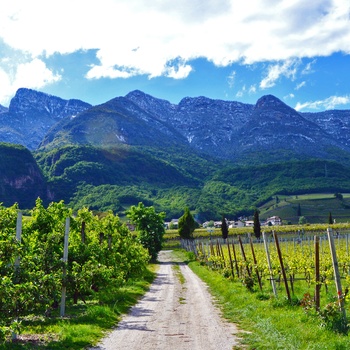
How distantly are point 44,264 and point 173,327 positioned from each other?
18.2 ft

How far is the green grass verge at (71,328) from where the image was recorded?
1116 cm

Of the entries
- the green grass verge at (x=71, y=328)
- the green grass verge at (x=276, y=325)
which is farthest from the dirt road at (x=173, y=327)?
the green grass verge at (x=276, y=325)

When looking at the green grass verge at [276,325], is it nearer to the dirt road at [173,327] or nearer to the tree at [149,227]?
the dirt road at [173,327]

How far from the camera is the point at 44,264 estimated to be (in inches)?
603

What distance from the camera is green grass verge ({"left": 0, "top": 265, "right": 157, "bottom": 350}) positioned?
11.2m

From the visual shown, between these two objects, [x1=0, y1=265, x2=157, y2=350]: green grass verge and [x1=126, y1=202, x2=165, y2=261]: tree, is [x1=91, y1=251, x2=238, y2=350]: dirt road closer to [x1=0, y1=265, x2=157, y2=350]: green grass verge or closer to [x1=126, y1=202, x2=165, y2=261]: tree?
[x1=0, y1=265, x2=157, y2=350]: green grass verge

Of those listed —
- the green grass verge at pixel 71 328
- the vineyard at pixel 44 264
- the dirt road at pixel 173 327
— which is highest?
the vineyard at pixel 44 264

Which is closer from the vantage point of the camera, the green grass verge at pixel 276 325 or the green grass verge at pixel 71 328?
the green grass verge at pixel 276 325

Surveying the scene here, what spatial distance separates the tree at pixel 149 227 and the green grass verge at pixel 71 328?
127 feet

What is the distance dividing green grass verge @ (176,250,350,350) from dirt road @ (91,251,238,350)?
67cm

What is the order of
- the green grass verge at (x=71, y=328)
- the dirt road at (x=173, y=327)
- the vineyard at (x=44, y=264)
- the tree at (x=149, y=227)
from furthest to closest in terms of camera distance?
1. the tree at (x=149, y=227)
2. the dirt road at (x=173, y=327)
3. the green grass verge at (x=71, y=328)
4. the vineyard at (x=44, y=264)

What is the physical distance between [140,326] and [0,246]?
6704 mm

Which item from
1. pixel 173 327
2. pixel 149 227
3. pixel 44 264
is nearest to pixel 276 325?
pixel 173 327

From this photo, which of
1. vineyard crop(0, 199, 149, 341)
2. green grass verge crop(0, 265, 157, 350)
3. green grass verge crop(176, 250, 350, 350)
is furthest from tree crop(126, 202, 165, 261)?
green grass verge crop(176, 250, 350, 350)
